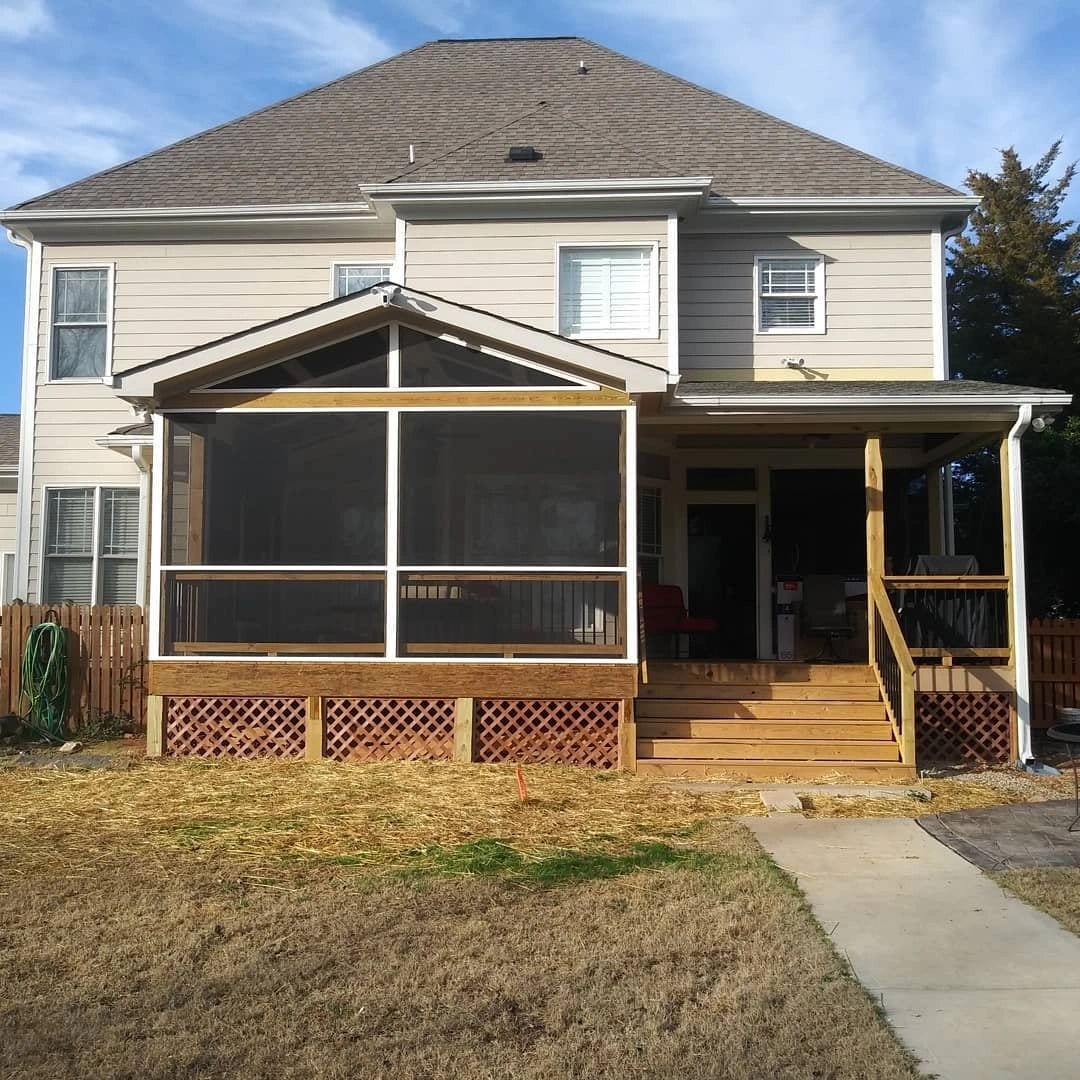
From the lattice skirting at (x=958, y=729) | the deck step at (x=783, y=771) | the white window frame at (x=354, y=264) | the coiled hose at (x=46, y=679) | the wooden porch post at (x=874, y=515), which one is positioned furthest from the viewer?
the white window frame at (x=354, y=264)

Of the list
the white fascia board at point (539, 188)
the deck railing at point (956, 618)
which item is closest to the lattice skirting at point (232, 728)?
the deck railing at point (956, 618)

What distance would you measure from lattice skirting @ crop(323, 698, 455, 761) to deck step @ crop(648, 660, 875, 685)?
202 centimetres

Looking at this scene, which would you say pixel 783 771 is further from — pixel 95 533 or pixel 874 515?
pixel 95 533

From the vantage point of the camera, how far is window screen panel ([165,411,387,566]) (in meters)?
10.0

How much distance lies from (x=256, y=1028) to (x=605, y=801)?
4.37 meters

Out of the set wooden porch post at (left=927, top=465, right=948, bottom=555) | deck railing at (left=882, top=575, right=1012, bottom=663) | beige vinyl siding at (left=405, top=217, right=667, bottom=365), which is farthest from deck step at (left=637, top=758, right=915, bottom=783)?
beige vinyl siding at (left=405, top=217, right=667, bottom=365)

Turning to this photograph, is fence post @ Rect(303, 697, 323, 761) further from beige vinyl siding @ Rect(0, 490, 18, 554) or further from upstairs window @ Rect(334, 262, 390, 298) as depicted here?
beige vinyl siding @ Rect(0, 490, 18, 554)

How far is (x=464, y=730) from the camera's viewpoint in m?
9.59

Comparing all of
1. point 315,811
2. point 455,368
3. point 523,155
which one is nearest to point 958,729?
point 455,368

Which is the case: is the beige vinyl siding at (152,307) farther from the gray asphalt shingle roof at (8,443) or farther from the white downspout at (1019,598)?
the white downspout at (1019,598)

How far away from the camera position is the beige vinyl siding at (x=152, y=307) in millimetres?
13172

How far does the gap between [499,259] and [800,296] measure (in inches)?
139

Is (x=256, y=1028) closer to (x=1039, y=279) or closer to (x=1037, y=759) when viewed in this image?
(x=1037, y=759)

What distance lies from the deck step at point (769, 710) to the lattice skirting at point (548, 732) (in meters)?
0.40
